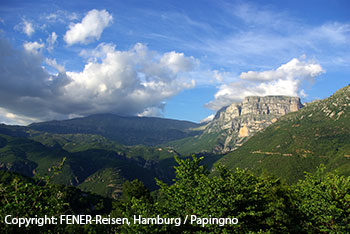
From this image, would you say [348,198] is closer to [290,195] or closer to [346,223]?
[346,223]

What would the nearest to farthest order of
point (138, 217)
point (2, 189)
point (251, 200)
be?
point (2, 189)
point (138, 217)
point (251, 200)

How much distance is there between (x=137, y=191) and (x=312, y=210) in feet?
250

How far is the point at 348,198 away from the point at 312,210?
6.74 m

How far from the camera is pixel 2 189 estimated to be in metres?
13.8

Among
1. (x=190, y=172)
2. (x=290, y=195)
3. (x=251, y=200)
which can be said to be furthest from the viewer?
(x=290, y=195)

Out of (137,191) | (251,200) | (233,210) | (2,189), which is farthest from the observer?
(137,191)

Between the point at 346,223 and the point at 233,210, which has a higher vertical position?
the point at 233,210

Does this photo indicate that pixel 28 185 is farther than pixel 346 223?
No

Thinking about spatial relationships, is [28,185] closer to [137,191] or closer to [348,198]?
[348,198]

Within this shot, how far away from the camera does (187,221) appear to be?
29391 mm

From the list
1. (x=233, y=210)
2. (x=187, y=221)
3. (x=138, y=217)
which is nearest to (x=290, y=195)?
(x=233, y=210)

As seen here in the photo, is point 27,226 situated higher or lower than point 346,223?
higher

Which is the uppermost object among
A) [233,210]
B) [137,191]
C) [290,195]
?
[233,210]

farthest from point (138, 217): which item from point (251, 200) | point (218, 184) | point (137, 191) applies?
point (137, 191)
